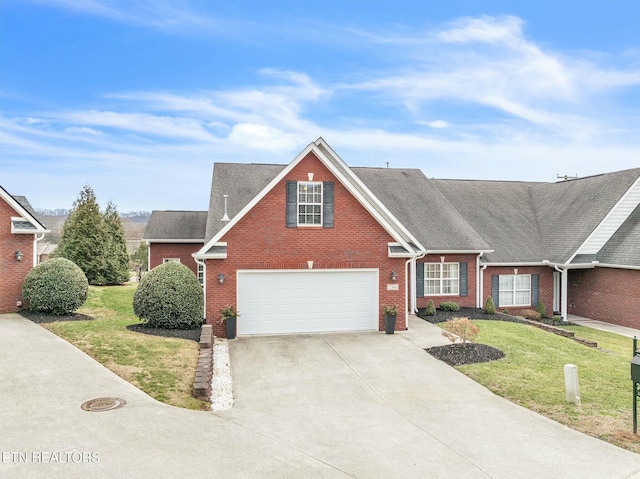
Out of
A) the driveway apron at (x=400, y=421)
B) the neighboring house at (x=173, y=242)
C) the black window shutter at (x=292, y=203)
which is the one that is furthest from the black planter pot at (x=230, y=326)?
the neighboring house at (x=173, y=242)

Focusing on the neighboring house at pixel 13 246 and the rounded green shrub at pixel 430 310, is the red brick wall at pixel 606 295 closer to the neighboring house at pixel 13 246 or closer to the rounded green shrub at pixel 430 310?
the rounded green shrub at pixel 430 310

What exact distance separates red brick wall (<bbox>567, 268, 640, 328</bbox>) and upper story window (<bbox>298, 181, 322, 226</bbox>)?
13.9m

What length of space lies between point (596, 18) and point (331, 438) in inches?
813

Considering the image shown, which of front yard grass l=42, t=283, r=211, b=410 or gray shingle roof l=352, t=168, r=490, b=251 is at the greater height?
gray shingle roof l=352, t=168, r=490, b=251

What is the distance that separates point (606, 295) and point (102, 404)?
2091cm

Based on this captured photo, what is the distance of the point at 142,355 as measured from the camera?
37.9 ft

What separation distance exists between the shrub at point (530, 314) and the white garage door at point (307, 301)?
943 cm

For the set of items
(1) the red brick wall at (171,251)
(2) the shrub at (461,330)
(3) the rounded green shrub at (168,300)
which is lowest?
(2) the shrub at (461,330)

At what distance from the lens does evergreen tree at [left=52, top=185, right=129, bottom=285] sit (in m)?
30.1

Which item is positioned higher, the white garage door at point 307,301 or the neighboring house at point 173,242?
the neighboring house at point 173,242

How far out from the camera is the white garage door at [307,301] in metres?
15.1

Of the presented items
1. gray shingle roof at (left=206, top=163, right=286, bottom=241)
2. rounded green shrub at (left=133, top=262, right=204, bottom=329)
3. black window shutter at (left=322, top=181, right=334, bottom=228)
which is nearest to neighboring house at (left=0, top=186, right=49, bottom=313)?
rounded green shrub at (left=133, top=262, right=204, bottom=329)

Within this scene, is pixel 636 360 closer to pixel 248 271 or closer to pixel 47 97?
pixel 248 271

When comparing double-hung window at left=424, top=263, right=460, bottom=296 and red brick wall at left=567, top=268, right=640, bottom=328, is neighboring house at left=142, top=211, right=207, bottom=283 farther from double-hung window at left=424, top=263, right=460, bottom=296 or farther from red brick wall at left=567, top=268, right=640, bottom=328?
red brick wall at left=567, top=268, right=640, bottom=328
